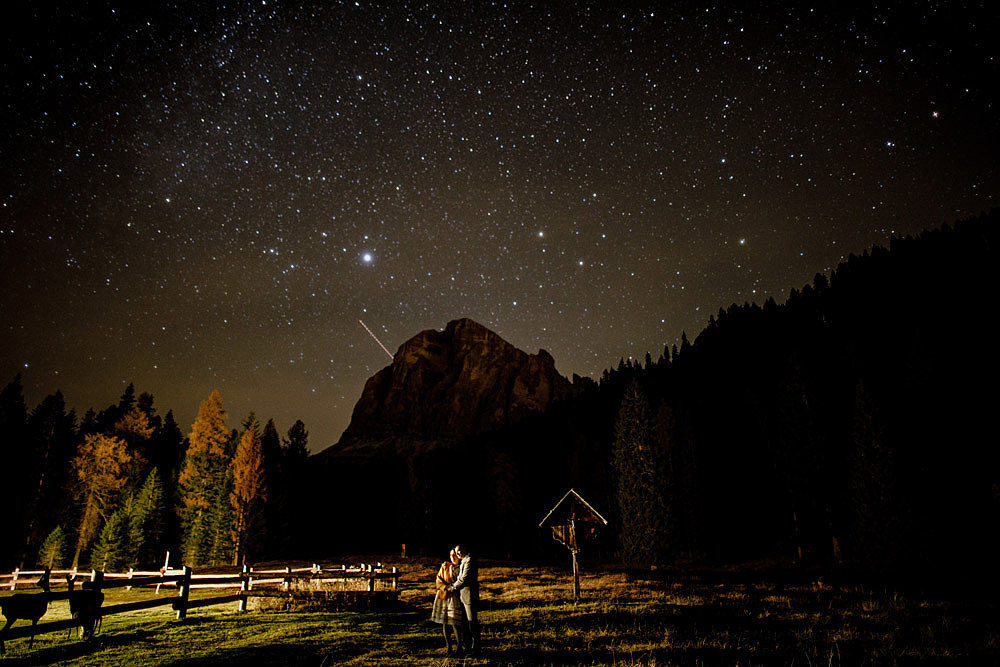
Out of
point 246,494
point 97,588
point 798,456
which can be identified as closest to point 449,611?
point 97,588

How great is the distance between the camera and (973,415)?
41.0 metres

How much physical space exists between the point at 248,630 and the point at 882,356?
2838 inches

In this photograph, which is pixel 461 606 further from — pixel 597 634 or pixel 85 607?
pixel 85 607

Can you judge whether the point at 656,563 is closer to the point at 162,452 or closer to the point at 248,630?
the point at 248,630

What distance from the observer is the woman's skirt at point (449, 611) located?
34.0 ft

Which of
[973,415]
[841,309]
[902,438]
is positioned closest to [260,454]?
[902,438]

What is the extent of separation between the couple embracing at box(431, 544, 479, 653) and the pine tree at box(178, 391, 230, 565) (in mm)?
43466

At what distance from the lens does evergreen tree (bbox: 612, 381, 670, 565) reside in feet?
139

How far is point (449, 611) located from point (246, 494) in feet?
134

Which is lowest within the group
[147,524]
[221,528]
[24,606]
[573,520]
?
[221,528]

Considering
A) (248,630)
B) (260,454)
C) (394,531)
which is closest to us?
(248,630)

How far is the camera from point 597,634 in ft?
40.3

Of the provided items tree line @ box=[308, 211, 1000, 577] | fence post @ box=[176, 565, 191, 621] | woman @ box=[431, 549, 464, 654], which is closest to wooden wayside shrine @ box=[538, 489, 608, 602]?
woman @ box=[431, 549, 464, 654]

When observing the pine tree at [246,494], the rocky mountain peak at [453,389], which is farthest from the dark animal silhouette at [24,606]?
the rocky mountain peak at [453,389]
